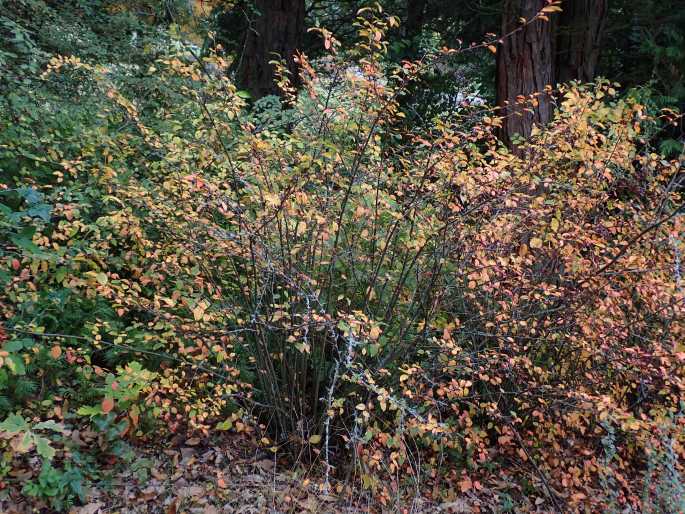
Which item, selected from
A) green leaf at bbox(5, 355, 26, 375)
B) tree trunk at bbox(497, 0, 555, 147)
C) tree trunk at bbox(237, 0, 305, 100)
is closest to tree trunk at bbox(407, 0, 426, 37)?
Result: tree trunk at bbox(237, 0, 305, 100)

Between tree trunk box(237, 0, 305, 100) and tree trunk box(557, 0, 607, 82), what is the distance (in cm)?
322

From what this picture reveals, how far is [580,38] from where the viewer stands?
6082 millimetres

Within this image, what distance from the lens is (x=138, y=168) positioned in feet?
12.3

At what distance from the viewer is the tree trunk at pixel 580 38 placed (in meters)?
6.04

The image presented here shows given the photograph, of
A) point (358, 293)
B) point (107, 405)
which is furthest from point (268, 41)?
point (107, 405)

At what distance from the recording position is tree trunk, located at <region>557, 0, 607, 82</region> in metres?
6.04

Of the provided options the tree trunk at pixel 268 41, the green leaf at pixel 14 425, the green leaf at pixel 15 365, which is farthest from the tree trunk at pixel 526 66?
the green leaf at pixel 14 425

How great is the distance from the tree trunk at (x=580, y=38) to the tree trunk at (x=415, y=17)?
3204 millimetres

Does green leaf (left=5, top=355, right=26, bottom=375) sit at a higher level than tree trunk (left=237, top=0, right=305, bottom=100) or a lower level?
lower

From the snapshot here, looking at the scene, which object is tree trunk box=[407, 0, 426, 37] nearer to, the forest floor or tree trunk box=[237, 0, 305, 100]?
tree trunk box=[237, 0, 305, 100]

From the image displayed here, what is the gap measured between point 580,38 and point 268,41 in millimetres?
3761

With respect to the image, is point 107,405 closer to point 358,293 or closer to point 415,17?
point 358,293

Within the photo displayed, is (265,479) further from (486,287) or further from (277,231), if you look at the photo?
(486,287)

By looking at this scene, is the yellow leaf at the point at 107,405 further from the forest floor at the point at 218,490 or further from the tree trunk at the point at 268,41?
the tree trunk at the point at 268,41
